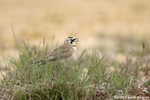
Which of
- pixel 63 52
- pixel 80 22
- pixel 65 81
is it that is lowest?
pixel 80 22

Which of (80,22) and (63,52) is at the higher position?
(63,52)

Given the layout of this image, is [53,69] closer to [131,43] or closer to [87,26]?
[131,43]

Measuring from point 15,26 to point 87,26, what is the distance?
2168 mm

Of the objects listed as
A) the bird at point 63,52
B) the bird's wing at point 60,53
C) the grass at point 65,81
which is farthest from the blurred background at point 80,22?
the grass at point 65,81

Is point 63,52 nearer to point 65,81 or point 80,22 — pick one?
point 65,81

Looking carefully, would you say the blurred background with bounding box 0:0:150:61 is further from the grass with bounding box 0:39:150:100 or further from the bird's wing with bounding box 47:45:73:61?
the grass with bounding box 0:39:150:100

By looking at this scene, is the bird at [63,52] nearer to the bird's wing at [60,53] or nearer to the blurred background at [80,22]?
the bird's wing at [60,53]

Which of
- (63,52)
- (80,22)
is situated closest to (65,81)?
(63,52)

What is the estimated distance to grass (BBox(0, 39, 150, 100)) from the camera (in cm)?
809

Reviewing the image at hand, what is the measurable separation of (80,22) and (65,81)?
1364 centimetres

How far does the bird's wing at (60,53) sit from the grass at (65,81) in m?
0.13

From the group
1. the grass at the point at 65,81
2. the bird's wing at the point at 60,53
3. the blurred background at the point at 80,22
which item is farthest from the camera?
the blurred background at the point at 80,22

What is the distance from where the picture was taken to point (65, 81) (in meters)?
8.11

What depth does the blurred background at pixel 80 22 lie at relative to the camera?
17844 mm
